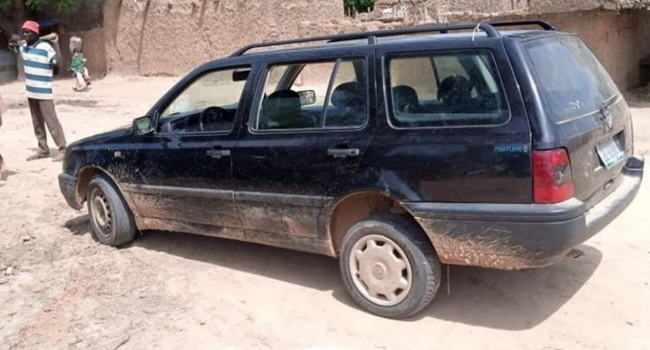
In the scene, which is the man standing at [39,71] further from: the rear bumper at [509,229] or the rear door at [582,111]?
the rear door at [582,111]

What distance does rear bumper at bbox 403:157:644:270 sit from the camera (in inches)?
133

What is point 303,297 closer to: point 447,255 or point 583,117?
point 447,255

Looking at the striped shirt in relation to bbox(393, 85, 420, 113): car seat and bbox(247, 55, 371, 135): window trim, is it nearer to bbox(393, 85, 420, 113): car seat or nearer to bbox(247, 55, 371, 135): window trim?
bbox(247, 55, 371, 135): window trim

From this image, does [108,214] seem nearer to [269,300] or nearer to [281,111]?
[269,300]

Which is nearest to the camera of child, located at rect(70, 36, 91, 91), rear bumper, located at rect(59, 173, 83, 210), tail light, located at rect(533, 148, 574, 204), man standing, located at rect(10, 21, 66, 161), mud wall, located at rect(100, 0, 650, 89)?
tail light, located at rect(533, 148, 574, 204)

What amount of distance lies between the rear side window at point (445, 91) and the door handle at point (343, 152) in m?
0.30

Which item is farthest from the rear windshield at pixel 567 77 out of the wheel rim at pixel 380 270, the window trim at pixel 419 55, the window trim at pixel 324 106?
the wheel rim at pixel 380 270

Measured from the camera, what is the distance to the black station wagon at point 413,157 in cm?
343

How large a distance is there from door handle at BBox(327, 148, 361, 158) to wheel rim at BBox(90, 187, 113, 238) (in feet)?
8.13

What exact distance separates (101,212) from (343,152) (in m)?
2.78

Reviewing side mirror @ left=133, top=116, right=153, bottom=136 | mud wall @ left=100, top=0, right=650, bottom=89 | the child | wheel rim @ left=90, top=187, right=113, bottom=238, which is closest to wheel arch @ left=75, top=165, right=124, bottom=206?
wheel rim @ left=90, top=187, right=113, bottom=238

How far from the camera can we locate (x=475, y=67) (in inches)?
143

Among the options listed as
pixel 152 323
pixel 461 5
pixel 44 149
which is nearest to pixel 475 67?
pixel 152 323

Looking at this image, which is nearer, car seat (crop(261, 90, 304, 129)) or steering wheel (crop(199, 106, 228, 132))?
car seat (crop(261, 90, 304, 129))
